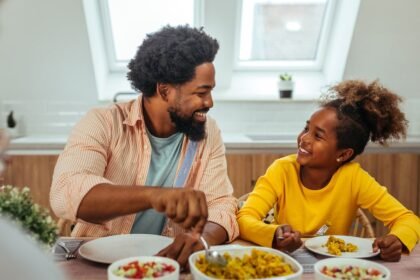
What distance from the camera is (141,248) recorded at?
4.72 ft

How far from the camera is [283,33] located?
3957mm

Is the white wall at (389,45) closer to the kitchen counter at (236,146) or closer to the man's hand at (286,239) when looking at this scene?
the kitchen counter at (236,146)

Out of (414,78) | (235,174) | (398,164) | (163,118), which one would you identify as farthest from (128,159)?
(414,78)

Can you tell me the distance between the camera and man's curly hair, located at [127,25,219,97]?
1.81 m

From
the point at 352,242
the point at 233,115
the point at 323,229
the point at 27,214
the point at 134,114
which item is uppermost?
the point at 27,214

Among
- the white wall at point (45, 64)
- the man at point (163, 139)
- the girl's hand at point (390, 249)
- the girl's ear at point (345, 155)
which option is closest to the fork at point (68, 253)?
the man at point (163, 139)

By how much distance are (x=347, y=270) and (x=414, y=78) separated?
9.53ft

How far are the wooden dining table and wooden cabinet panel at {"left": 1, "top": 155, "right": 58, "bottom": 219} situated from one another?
1892 mm

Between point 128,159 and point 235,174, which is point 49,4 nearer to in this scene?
point 235,174

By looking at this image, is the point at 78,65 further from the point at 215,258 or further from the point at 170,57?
the point at 215,258

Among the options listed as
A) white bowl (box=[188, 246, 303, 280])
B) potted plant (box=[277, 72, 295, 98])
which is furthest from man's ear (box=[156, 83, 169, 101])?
potted plant (box=[277, 72, 295, 98])

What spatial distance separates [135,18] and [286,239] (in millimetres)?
2666

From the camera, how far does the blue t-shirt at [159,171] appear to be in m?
1.79

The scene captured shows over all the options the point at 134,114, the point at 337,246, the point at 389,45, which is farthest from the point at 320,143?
the point at 389,45
